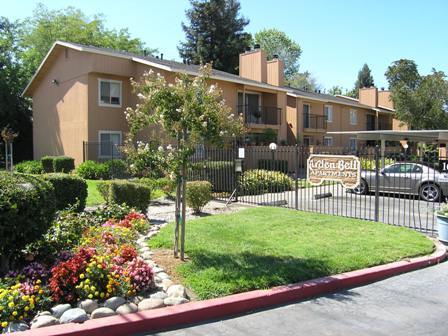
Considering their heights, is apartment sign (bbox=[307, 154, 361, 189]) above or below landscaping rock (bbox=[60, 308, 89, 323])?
above

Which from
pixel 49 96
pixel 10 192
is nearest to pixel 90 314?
pixel 10 192

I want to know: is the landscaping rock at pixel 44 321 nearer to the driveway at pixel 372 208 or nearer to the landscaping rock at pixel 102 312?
the landscaping rock at pixel 102 312

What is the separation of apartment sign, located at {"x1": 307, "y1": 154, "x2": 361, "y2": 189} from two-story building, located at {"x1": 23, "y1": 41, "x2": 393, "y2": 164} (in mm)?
11731

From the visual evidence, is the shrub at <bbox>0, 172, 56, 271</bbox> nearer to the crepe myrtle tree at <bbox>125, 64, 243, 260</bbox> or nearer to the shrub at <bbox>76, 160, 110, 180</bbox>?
the crepe myrtle tree at <bbox>125, 64, 243, 260</bbox>

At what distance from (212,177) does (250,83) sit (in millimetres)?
13503

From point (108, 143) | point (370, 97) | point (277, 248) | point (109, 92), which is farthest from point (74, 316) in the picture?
point (370, 97)

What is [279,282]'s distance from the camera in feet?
19.0

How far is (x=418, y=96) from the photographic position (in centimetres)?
3625

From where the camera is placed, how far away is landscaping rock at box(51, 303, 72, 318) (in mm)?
4574

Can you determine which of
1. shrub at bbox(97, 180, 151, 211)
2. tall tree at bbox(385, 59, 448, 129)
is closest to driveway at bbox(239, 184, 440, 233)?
shrub at bbox(97, 180, 151, 211)

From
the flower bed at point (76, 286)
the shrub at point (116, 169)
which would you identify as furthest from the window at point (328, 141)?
the flower bed at point (76, 286)

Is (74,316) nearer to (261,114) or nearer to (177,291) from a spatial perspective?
(177,291)

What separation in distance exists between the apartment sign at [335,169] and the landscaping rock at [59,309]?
824 cm

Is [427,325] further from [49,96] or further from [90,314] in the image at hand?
[49,96]
